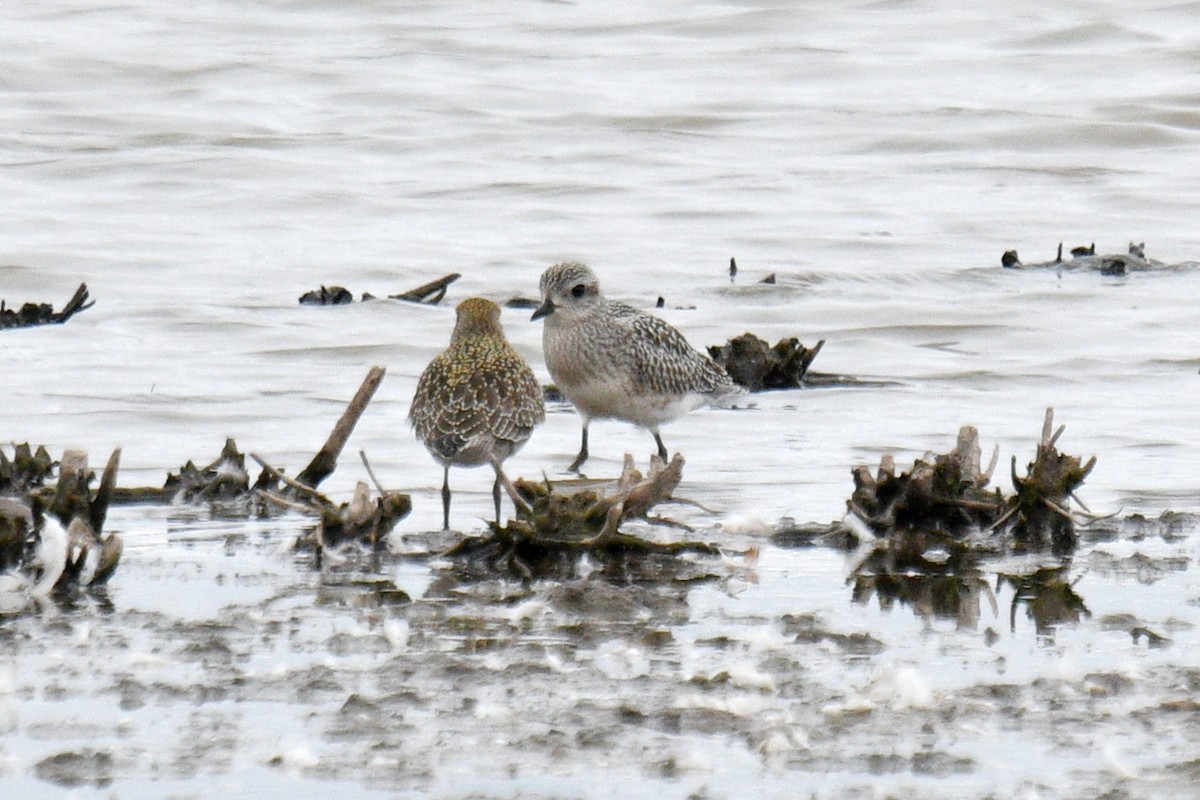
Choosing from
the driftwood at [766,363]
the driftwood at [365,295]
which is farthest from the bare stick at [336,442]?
the driftwood at [365,295]

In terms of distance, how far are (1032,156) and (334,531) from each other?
14.3 metres

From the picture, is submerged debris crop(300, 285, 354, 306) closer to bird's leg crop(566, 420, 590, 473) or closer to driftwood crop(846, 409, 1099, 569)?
bird's leg crop(566, 420, 590, 473)

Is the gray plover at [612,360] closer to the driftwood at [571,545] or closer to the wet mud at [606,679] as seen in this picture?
the driftwood at [571,545]

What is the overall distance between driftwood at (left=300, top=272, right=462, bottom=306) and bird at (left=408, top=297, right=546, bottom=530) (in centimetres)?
542

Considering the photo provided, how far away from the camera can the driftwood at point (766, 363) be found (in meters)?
12.0

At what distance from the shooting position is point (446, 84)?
22.9 m

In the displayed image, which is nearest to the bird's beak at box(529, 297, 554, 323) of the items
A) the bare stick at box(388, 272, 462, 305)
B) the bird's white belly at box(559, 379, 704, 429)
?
the bird's white belly at box(559, 379, 704, 429)

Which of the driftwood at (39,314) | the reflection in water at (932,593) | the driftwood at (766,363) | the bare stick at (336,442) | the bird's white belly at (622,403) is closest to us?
the reflection in water at (932,593)

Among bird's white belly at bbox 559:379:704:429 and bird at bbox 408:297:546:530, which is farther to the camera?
bird's white belly at bbox 559:379:704:429

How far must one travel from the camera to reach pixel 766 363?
12.0 metres

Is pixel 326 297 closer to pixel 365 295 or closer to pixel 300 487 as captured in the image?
pixel 365 295

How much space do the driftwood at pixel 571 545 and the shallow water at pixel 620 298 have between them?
24cm

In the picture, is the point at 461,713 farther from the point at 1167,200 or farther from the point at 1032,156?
the point at 1032,156

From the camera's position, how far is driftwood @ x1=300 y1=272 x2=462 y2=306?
14.4m
